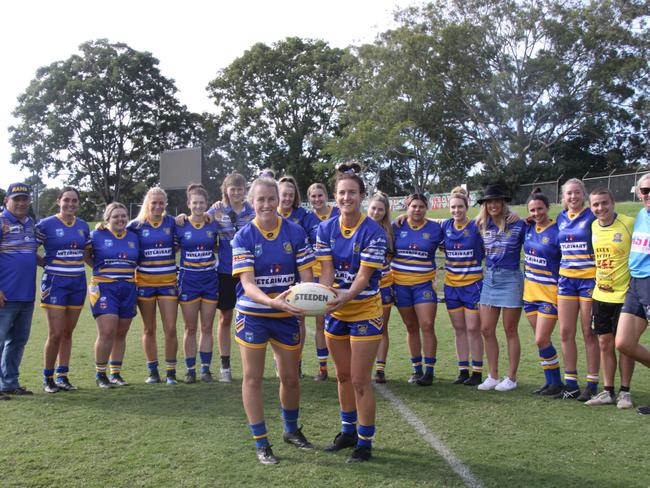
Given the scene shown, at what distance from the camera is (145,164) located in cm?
4431

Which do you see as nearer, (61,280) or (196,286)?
(61,280)

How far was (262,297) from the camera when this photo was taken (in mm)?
4027

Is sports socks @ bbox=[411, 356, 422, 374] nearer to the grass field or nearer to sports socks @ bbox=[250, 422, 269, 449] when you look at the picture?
the grass field

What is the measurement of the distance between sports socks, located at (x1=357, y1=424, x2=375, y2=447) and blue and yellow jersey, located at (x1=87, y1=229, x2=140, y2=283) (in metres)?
3.45

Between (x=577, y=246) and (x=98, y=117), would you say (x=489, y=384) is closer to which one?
(x=577, y=246)

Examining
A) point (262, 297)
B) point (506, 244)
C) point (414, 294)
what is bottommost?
point (414, 294)

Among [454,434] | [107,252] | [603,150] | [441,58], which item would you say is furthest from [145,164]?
[454,434]

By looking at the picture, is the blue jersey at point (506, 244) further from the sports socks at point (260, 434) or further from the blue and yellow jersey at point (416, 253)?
the sports socks at point (260, 434)

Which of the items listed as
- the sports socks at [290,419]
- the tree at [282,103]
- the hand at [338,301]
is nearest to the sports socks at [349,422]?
the sports socks at [290,419]

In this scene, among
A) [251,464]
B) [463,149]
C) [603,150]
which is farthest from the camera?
[463,149]

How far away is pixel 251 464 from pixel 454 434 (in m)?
1.74

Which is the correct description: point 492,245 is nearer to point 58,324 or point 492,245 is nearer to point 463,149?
point 58,324

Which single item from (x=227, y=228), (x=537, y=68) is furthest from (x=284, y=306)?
(x=537, y=68)

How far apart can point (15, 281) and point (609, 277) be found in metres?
6.08
